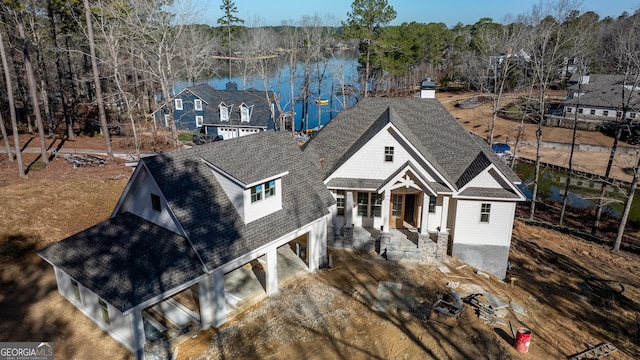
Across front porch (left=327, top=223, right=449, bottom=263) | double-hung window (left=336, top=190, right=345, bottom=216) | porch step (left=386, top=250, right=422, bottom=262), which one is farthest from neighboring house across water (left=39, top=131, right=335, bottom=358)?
porch step (left=386, top=250, right=422, bottom=262)

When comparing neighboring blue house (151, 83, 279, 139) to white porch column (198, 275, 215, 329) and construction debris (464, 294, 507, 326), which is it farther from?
construction debris (464, 294, 507, 326)

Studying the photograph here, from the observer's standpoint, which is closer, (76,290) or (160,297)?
(160,297)

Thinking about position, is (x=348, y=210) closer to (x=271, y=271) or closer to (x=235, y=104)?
(x=271, y=271)

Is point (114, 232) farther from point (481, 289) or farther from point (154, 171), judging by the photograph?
point (481, 289)

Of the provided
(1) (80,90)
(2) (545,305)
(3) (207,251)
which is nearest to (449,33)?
(1) (80,90)

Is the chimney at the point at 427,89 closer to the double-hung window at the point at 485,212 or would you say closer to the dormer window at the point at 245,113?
the double-hung window at the point at 485,212

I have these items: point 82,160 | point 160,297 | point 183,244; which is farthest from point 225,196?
point 82,160
